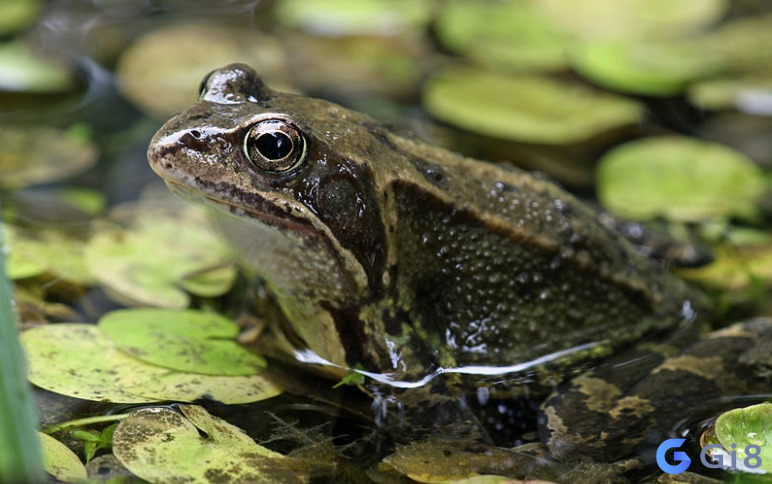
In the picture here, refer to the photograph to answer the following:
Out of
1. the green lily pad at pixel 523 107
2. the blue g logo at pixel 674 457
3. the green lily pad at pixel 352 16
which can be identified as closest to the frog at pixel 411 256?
the blue g logo at pixel 674 457

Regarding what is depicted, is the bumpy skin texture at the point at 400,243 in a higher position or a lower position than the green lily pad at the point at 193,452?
higher

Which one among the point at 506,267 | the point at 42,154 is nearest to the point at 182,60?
the point at 42,154

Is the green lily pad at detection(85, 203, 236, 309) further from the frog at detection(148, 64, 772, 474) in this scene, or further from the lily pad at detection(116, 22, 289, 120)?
the lily pad at detection(116, 22, 289, 120)

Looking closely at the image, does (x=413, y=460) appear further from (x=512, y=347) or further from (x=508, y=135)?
(x=508, y=135)

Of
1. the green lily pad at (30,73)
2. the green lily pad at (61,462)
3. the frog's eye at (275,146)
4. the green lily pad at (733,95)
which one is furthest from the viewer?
the green lily pad at (733,95)

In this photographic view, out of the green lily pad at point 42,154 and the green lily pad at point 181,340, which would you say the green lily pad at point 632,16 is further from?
the green lily pad at point 181,340

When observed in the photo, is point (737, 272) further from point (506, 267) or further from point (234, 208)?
point (234, 208)

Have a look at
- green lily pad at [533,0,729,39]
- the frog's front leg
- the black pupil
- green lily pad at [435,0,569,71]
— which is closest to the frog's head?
the black pupil
